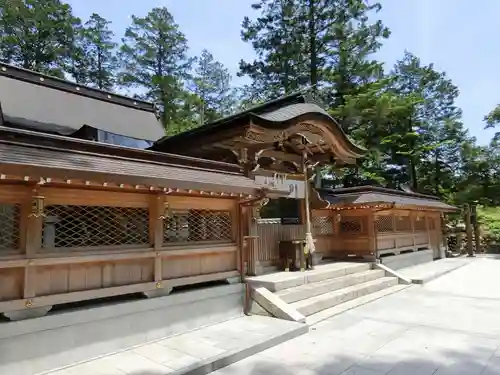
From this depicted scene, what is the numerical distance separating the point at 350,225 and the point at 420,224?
15.4 ft

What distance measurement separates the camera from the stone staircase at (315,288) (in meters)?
5.87

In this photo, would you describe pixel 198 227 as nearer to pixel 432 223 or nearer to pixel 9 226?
pixel 9 226

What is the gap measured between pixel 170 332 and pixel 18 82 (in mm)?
7585

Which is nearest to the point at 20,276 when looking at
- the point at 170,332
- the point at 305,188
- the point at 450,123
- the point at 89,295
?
the point at 89,295

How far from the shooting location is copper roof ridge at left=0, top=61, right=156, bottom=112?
885 cm

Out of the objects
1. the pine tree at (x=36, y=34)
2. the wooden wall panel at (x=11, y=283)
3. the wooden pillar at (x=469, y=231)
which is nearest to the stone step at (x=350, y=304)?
the wooden wall panel at (x=11, y=283)

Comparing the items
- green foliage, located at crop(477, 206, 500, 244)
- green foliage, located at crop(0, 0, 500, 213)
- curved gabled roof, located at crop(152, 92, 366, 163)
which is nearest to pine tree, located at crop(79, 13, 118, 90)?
green foliage, located at crop(0, 0, 500, 213)

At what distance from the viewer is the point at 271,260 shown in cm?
815

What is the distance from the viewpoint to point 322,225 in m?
10.4

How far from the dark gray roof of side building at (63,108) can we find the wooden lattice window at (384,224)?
22.8 feet

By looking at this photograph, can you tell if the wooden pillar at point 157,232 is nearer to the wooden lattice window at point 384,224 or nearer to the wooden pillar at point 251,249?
the wooden pillar at point 251,249

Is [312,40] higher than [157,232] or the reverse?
higher

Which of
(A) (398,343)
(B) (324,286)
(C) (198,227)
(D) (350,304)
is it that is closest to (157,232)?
(C) (198,227)

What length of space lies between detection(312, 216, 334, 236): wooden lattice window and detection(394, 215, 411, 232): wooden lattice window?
8.73 feet
